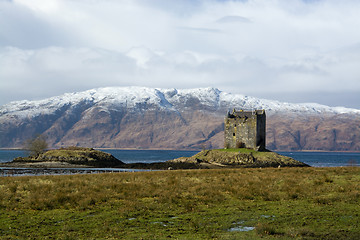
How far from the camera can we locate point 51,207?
81.4 ft

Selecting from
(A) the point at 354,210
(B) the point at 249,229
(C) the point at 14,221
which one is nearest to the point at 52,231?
(C) the point at 14,221

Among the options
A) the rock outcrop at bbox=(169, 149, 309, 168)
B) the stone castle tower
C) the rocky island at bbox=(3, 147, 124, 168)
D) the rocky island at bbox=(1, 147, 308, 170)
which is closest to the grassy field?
the rocky island at bbox=(1, 147, 308, 170)

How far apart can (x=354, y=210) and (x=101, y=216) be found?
1469cm

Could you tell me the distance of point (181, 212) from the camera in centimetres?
2341

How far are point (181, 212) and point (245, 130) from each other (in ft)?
338

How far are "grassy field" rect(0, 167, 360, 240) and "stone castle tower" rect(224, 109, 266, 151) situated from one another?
89710 mm

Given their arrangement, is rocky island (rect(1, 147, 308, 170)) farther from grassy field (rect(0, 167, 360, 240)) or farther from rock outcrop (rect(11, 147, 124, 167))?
Answer: grassy field (rect(0, 167, 360, 240))

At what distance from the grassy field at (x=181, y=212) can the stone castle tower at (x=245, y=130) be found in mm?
89710

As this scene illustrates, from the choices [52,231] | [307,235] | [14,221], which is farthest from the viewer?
[14,221]

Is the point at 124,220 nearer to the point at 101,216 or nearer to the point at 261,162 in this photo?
the point at 101,216

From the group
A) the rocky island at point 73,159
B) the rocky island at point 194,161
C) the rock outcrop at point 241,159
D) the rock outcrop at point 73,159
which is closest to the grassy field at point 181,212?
the rocky island at point 194,161

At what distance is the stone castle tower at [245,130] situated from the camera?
123125 millimetres

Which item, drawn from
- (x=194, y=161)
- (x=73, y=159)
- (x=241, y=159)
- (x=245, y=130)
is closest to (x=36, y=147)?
(x=73, y=159)

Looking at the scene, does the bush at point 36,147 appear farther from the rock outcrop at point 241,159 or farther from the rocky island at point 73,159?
the rock outcrop at point 241,159
